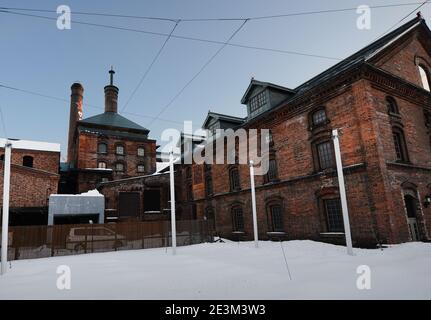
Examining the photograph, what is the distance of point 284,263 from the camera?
976 centimetres

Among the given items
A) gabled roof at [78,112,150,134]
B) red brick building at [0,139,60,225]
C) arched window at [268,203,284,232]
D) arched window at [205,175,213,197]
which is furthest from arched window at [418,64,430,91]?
gabled roof at [78,112,150,134]


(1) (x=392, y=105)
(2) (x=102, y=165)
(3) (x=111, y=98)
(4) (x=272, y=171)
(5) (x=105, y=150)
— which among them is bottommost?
(4) (x=272, y=171)

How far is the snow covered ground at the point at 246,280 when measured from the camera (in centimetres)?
593

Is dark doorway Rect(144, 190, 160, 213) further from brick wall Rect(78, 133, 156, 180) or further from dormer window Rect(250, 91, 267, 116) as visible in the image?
dormer window Rect(250, 91, 267, 116)

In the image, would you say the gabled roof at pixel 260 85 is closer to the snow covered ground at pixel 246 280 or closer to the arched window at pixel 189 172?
the arched window at pixel 189 172

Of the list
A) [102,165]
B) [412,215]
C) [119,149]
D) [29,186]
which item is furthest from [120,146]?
[412,215]

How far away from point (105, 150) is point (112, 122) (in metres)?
5.32

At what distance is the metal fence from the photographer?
48.3 ft

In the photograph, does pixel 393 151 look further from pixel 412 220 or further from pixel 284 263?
pixel 284 263

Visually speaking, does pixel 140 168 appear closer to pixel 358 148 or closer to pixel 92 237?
pixel 92 237

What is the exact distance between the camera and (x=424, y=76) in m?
18.5

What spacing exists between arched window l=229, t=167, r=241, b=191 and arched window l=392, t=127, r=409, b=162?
11334 mm
